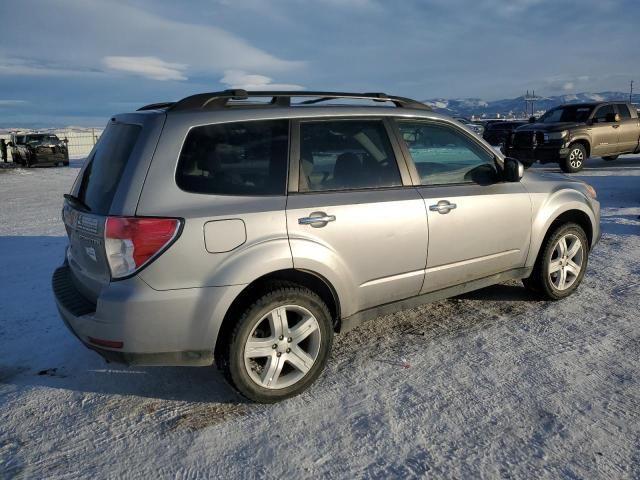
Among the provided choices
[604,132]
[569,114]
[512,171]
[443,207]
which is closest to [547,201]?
[512,171]

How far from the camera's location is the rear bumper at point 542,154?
1301 cm

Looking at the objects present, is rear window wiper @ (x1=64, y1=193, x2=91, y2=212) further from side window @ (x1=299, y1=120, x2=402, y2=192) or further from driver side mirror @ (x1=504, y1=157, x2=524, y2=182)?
driver side mirror @ (x1=504, y1=157, x2=524, y2=182)

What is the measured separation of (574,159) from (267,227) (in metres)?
12.6

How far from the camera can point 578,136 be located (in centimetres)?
1309

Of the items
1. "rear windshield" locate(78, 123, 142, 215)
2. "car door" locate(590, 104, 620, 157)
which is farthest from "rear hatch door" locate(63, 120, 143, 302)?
"car door" locate(590, 104, 620, 157)

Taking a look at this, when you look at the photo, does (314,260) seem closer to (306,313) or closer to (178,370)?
(306,313)

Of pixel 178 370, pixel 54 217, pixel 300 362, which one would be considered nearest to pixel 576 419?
pixel 300 362

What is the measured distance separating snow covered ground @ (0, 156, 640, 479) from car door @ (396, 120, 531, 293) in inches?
20.4

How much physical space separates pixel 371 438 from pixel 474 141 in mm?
2432

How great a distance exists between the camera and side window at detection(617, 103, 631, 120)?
46.5 ft

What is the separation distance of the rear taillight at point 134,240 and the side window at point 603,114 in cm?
1395

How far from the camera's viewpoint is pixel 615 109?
14.1m

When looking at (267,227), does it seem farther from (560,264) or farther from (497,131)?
(497,131)

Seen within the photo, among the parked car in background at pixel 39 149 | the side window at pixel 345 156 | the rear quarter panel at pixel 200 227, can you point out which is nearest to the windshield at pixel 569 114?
the side window at pixel 345 156
